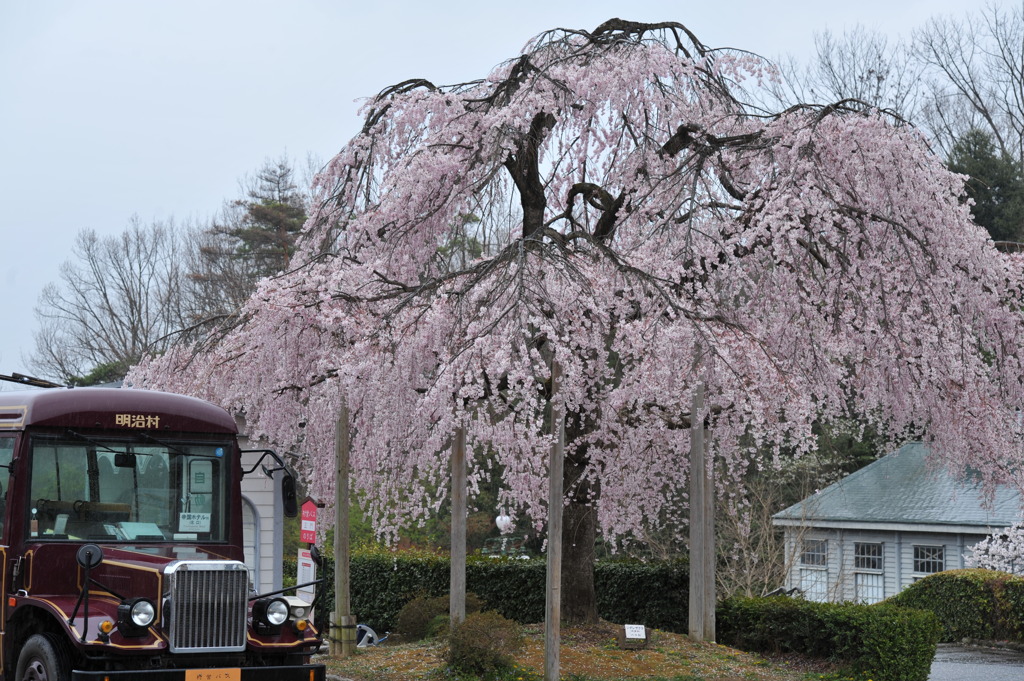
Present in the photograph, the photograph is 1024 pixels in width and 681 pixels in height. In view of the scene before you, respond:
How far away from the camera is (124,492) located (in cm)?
859

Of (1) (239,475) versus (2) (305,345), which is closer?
(1) (239,475)

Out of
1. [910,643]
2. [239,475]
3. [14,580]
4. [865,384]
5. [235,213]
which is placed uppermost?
[235,213]

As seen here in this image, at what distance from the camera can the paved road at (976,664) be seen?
16609mm

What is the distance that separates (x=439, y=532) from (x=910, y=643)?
13.7 metres

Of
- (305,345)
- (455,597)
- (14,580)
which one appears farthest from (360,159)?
(14,580)

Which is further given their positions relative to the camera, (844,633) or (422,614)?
(422,614)

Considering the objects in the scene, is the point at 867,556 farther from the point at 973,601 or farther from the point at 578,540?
the point at 578,540

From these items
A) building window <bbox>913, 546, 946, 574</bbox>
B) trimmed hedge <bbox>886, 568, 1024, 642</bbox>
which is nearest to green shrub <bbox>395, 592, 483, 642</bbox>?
trimmed hedge <bbox>886, 568, 1024, 642</bbox>

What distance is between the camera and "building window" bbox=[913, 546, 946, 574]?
2462 cm

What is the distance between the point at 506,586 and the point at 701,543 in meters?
5.61

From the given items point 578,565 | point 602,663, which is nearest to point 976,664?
point 578,565

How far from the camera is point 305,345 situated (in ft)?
44.6

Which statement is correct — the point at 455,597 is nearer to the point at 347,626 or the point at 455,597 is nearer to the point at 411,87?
the point at 347,626

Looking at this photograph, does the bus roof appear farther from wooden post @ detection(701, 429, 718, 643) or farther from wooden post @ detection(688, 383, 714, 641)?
wooden post @ detection(701, 429, 718, 643)
